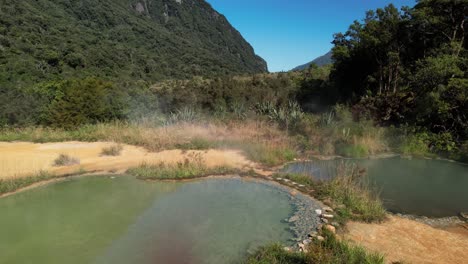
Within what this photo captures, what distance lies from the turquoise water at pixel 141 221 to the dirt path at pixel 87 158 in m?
1.25

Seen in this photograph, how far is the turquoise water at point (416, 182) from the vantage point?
6328 mm

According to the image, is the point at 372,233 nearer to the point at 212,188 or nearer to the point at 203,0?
the point at 212,188

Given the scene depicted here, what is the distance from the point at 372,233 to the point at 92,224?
4.61 m

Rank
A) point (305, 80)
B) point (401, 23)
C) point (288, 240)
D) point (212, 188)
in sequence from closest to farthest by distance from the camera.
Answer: point (288, 240)
point (212, 188)
point (401, 23)
point (305, 80)

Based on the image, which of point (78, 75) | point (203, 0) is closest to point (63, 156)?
point (78, 75)

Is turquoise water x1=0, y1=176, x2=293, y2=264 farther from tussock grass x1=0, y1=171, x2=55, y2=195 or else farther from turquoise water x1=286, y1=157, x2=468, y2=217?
turquoise water x1=286, y1=157, x2=468, y2=217

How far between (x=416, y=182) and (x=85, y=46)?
46.5 metres

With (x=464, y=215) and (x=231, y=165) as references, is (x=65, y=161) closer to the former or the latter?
(x=231, y=165)

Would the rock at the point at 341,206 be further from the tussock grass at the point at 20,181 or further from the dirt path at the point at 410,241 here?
the tussock grass at the point at 20,181

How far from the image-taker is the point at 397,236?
484 cm

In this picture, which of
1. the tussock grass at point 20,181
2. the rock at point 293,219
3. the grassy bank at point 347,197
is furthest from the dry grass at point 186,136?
the rock at point 293,219

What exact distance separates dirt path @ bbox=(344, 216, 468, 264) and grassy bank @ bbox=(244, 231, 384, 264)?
0.42 meters

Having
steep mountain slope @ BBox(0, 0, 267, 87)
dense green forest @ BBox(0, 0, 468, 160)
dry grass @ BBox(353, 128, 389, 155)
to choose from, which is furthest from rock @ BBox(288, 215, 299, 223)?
steep mountain slope @ BBox(0, 0, 267, 87)

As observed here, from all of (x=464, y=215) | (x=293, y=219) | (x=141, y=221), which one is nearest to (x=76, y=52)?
(x=141, y=221)
